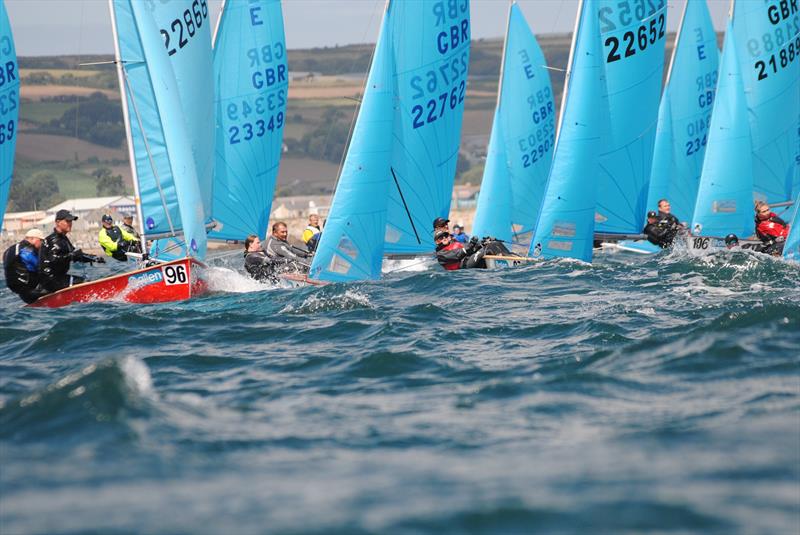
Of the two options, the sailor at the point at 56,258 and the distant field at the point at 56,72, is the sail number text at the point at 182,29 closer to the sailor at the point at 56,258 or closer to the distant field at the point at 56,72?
the sailor at the point at 56,258

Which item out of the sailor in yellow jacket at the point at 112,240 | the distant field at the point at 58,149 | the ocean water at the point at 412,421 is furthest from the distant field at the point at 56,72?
the ocean water at the point at 412,421

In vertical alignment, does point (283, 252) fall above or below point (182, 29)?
below

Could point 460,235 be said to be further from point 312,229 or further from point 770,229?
point 770,229

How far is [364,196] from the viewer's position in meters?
14.8

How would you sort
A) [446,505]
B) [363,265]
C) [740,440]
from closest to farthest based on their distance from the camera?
[446,505], [740,440], [363,265]

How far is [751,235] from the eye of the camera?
2092 centimetres

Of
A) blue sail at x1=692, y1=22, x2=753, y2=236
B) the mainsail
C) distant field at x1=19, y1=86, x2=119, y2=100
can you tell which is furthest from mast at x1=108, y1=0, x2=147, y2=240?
distant field at x1=19, y1=86, x2=119, y2=100

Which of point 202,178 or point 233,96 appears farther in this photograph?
point 233,96

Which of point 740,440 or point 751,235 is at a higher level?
point 740,440

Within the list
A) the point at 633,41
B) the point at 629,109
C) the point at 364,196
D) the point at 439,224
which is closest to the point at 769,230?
the point at 629,109

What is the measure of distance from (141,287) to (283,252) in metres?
2.46

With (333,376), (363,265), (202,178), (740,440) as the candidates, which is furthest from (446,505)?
(202,178)

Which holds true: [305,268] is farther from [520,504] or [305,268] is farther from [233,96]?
[520,504]

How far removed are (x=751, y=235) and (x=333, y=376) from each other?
49.1 feet
